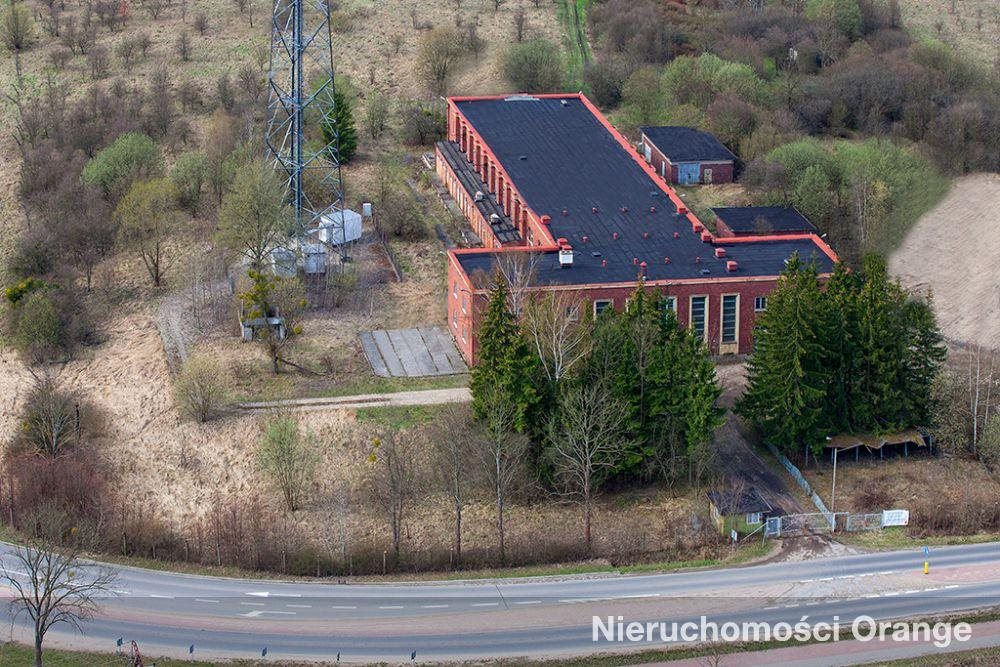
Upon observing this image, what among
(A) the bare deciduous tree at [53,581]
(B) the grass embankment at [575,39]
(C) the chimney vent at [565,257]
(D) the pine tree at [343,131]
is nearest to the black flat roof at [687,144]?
(B) the grass embankment at [575,39]

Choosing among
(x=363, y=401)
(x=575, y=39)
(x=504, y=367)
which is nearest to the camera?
(x=504, y=367)

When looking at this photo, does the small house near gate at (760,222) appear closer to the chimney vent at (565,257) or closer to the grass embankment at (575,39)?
the chimney vent at (565,257)

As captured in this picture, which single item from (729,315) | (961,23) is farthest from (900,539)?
(961,23)

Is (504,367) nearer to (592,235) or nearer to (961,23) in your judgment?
(592,235)

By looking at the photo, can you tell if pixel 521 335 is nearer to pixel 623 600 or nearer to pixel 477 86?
pixel 623 600

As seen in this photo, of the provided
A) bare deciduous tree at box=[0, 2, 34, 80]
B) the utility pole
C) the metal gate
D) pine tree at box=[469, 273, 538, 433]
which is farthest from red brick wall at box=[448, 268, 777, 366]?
bare deciduous tree at box=[0, 2, 34, 80]

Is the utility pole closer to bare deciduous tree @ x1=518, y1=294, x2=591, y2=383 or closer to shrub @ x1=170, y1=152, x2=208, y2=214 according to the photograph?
bare deciduous tree @ x1=518, y1=294, x2=591, y2=383
